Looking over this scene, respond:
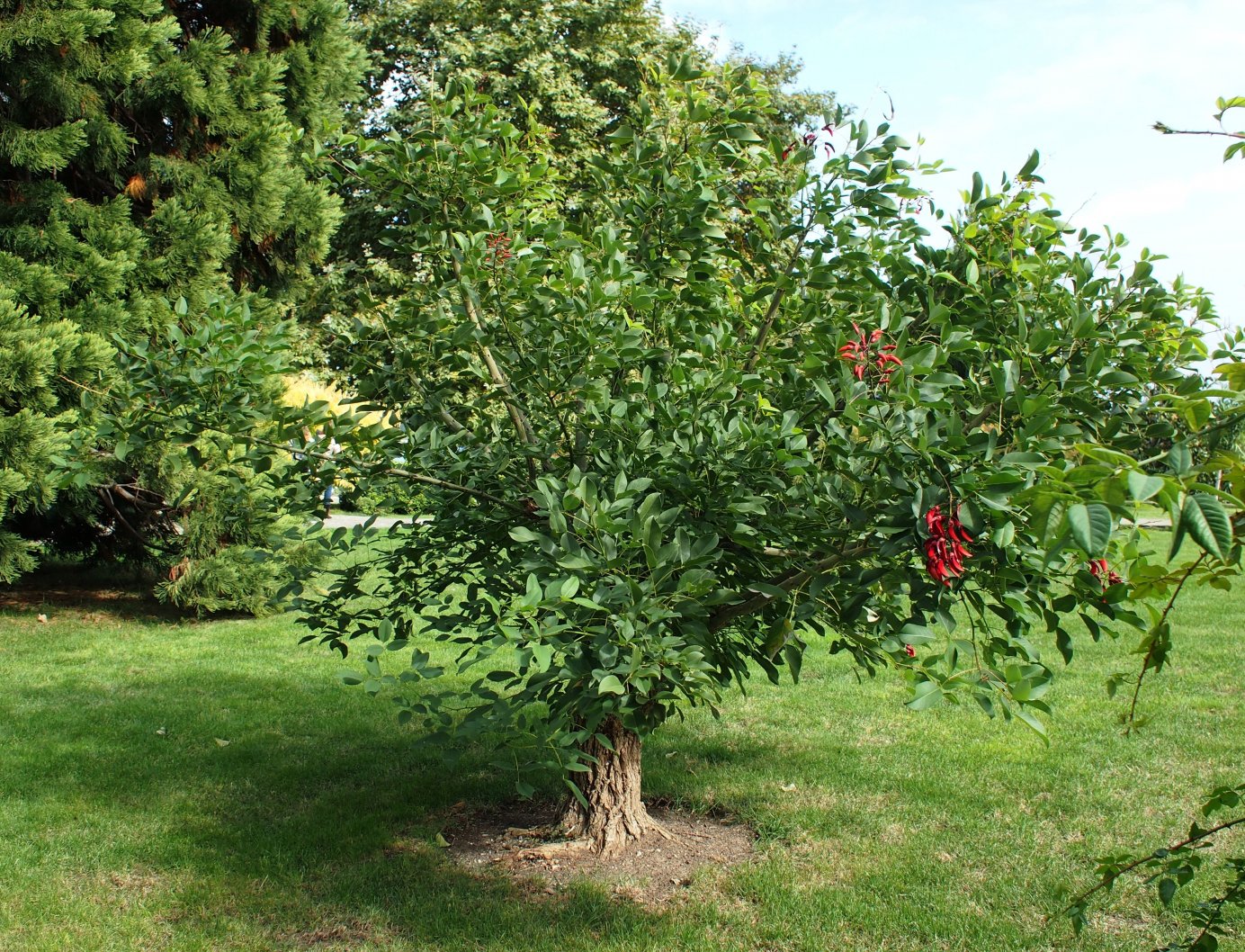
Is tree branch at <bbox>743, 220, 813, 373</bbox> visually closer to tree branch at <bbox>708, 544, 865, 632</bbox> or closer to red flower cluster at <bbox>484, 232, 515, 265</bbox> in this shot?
tree branch at <bbox>708, 544, 865, 632</bbox>

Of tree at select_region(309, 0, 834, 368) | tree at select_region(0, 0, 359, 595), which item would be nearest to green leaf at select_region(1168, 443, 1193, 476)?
tree at select_region(0, 0, 359, 595)

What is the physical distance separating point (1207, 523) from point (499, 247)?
241cm

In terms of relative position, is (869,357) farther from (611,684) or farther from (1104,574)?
(611,684)

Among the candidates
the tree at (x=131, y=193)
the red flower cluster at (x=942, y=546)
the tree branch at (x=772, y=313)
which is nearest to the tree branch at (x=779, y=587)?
the red flower cluster at (x=942, y=546)

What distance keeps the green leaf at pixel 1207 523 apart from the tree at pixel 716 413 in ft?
2.49

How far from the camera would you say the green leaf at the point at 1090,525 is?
1.13 m

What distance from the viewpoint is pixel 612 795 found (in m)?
4.12

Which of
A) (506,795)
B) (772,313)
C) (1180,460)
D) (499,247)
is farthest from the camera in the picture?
(506,795)

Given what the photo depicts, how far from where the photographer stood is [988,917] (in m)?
3.57

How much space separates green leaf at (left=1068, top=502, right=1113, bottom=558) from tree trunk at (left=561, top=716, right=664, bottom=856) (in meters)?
3.06

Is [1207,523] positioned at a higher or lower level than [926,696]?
higher

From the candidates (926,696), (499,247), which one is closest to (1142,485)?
(926,696)

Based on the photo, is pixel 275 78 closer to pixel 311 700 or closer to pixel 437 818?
pixel 311 700

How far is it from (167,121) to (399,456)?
22.1ft
